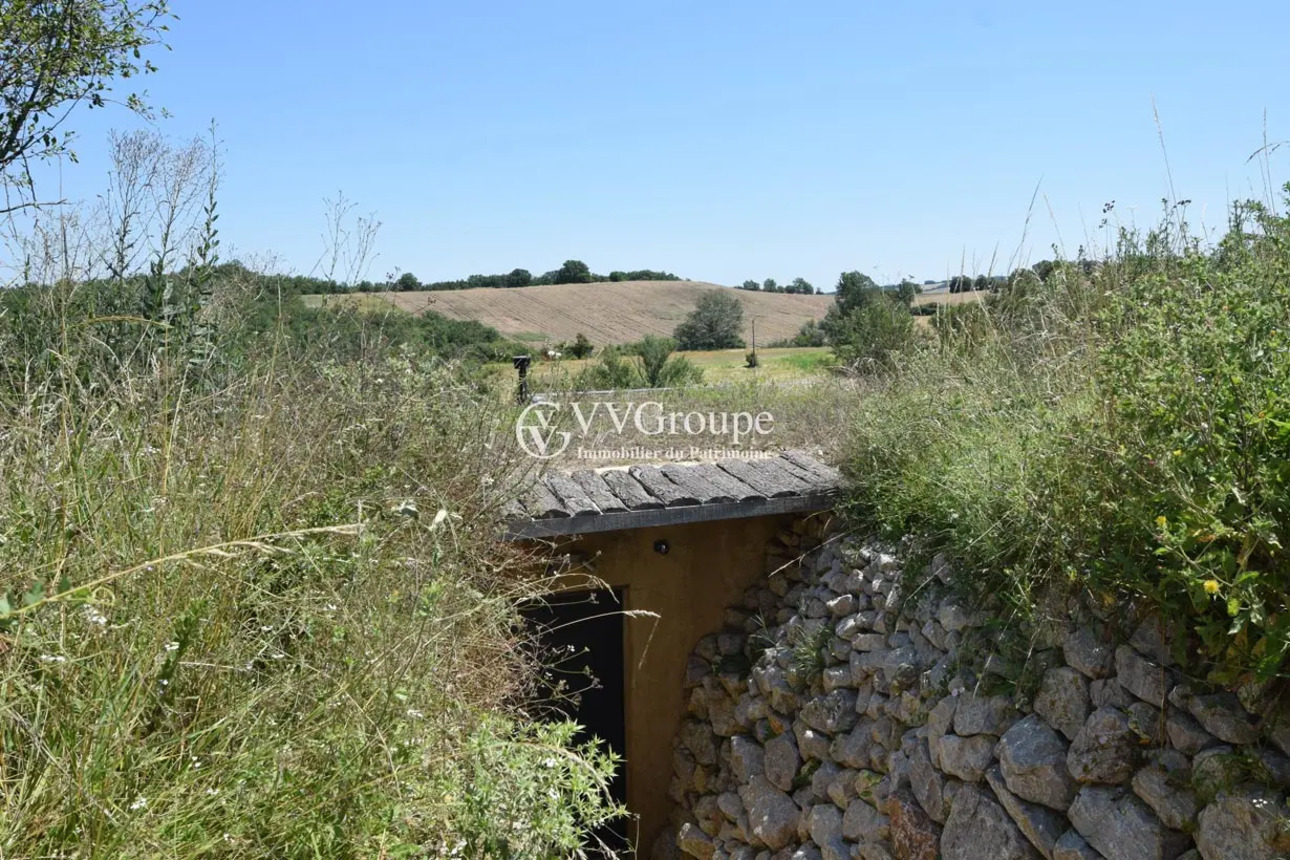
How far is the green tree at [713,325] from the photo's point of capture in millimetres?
18819

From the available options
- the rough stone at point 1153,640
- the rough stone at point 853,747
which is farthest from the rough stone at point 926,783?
the rough stone at point 1153,640

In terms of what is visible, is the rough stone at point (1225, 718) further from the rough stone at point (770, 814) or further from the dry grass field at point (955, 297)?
the dry grass field at point (955, 297)

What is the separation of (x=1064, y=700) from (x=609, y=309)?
18327mm

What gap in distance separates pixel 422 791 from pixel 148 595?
2.82 ft

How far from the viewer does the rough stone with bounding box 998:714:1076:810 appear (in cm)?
346

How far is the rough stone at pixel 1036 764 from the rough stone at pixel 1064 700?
5 centimetres

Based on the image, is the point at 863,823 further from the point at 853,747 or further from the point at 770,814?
the point at 770,814

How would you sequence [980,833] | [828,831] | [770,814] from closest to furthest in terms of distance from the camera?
[980,833] < [828,831] < [770,814]

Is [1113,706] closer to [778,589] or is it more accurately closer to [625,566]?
[778,589]

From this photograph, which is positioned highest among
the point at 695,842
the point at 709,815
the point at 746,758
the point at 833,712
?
the point at 833,712

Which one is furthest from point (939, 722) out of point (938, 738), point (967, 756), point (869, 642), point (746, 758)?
point (746, 758)

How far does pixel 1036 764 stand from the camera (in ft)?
11.5

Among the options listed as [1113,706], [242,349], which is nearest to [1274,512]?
[1113,706]

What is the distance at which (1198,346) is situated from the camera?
3104mm
